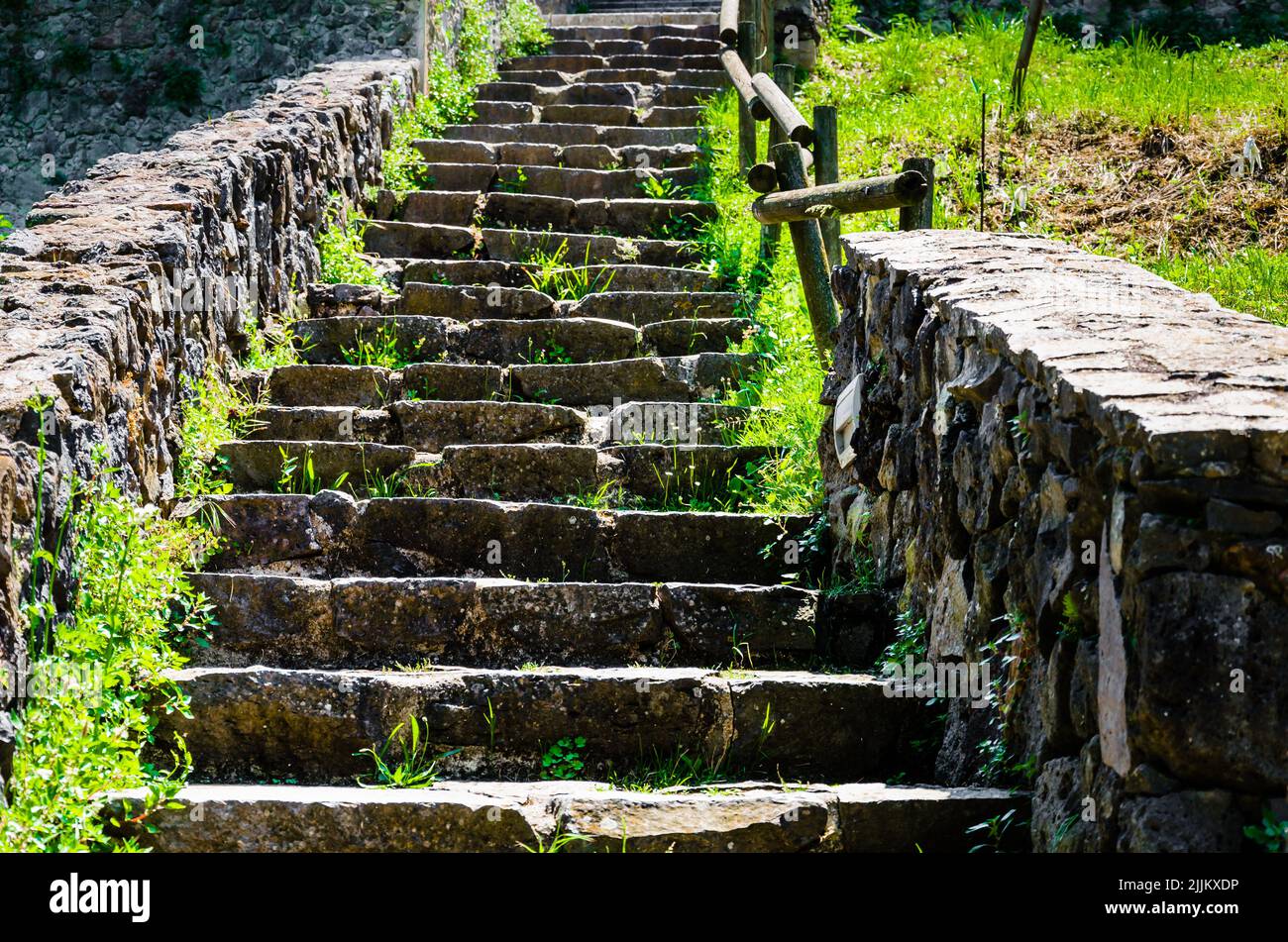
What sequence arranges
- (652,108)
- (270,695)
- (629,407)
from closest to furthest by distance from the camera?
(270,695) < (629,407) < (652,108)

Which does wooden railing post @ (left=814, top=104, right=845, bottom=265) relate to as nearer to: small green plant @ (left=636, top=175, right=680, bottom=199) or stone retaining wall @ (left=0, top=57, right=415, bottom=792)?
small green plant @ (left=636, top=175, right=680, bottom=199)

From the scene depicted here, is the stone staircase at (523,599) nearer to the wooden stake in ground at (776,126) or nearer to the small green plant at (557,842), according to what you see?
the small green plant at (557,842)

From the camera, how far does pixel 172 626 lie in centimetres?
350

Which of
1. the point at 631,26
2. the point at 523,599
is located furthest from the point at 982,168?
the point at 631,26

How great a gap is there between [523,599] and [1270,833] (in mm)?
2079

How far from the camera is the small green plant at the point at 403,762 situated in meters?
3.03

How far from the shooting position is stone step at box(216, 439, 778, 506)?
4.36m

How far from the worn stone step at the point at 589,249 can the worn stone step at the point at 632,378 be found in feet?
4.42

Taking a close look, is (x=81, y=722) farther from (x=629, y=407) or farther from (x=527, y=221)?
(x=527, y=221)

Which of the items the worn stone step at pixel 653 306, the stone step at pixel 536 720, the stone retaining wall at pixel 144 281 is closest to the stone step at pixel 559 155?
the stone retaining wall at pixel 144 281

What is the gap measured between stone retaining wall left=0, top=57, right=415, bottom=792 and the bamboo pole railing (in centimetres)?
188

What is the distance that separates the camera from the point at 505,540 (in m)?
4.03
